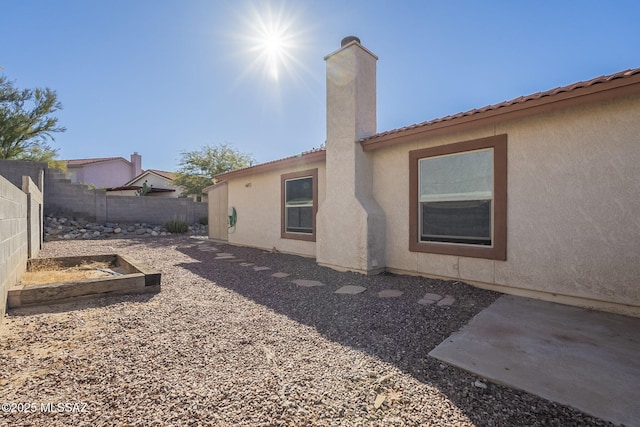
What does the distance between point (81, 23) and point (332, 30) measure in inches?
252

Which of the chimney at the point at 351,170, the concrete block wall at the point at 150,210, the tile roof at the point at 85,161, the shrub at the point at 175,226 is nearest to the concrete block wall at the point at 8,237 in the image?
the chimney at the point at 351,170

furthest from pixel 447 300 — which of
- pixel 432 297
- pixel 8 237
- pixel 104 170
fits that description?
pixel 104 170

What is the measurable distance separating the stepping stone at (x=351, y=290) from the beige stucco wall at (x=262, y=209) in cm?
258

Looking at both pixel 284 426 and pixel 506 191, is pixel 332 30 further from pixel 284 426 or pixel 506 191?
pixel 284 426

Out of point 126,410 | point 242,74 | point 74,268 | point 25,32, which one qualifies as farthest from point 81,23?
point 126,410

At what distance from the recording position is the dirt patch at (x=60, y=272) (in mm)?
4453

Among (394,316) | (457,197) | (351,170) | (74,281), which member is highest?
(351,170)

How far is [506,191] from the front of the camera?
4195 millimetres

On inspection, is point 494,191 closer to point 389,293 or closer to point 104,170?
point 389,293

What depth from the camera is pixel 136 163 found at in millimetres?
31688

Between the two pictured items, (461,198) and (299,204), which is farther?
(299,204)

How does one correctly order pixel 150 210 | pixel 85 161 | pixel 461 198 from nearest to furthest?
pixel 461 198 → pixel 150 210 → pixel 85 161

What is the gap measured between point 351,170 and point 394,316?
3.11 meters

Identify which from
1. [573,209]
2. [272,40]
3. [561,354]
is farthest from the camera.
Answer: [272,40]
